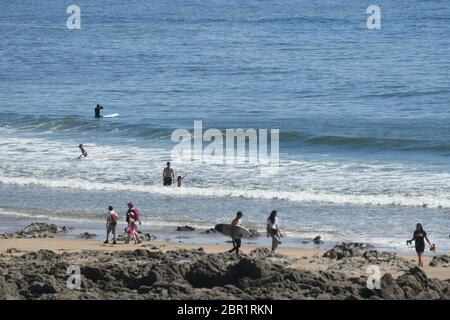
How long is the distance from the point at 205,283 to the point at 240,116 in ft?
94.2

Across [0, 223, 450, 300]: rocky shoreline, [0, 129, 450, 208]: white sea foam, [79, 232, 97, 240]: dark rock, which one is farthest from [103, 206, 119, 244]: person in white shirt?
[0, 129, 450, 208]: white sea foam

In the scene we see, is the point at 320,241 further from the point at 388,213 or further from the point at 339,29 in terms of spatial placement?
the point at 339,29

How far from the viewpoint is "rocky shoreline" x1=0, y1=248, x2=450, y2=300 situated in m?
15.2

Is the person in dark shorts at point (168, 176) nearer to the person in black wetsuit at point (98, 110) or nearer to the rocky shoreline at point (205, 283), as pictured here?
the rocky shoreline at point (205, 283)

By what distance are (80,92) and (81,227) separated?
28.7 m

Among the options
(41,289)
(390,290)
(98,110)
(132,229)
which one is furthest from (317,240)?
(98,110)

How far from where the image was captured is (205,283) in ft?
53.1

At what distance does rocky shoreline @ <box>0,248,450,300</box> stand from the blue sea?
6117 mm

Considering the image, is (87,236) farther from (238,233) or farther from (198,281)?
(198,281)

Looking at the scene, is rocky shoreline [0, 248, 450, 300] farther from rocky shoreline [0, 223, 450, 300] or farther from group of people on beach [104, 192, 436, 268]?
group of people on beach [104, 192, 436, 268]

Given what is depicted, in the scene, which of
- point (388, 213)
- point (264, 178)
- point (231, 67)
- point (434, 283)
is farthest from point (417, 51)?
point (434, 283)

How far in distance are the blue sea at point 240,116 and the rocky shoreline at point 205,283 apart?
6.12 meters
